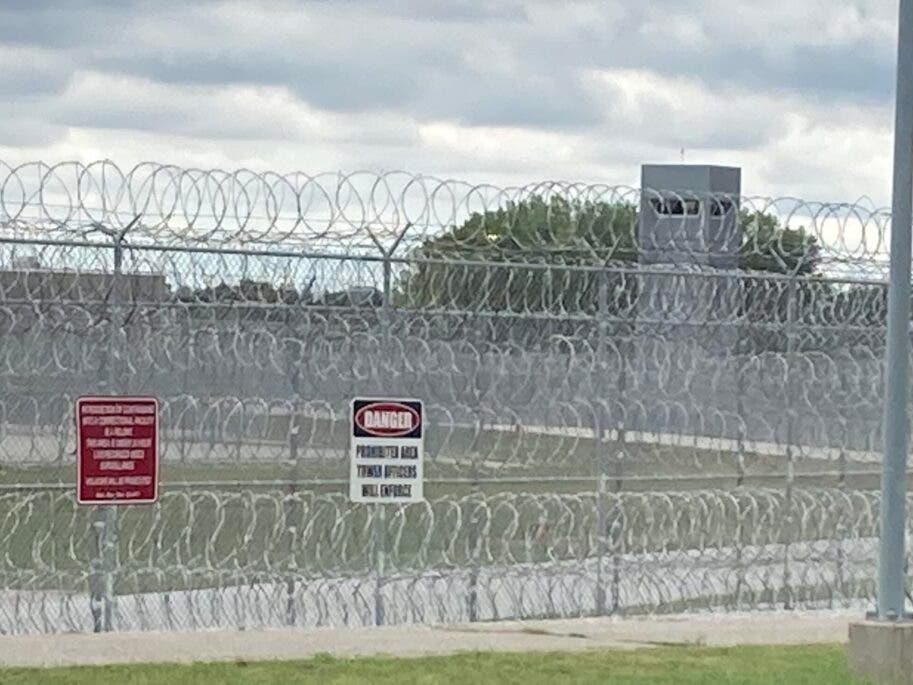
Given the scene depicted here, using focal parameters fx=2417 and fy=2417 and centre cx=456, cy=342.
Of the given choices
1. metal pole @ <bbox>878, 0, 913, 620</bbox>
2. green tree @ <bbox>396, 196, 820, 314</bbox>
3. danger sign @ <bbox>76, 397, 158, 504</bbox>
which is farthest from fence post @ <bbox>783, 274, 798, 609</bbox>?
danger sign @ <bbox>76, 397, 158, 504</bbox>

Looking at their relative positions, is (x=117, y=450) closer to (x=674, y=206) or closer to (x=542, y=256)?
(x=542, y=256)

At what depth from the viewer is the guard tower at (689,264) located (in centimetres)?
1602

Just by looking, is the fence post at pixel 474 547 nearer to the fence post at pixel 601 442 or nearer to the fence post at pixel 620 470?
the fence post at pixel 601 442

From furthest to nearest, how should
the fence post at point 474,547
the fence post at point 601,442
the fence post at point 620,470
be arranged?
the fence post at point 620,470 < the fence post at point 601,442 < the fence post at point 474,547

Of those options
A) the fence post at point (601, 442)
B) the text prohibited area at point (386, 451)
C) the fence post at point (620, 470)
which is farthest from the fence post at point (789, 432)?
the text prohibited area at point (386, 451)

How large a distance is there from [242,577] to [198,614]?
429 millimetres

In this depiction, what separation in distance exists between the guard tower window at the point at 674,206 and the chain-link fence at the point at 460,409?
0.05 meters

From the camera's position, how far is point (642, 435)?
16438 millimetres

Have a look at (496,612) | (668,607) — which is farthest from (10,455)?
(668,607)

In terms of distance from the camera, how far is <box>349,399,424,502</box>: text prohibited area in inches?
549

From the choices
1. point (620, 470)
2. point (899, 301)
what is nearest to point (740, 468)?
point (620, 470)

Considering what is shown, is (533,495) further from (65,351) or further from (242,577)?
(65,351)

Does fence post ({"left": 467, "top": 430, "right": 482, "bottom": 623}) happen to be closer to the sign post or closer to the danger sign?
the sign post

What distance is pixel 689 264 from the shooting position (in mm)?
16750
